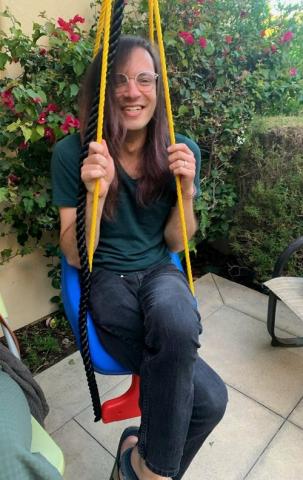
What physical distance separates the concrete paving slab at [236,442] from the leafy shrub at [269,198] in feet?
3.24

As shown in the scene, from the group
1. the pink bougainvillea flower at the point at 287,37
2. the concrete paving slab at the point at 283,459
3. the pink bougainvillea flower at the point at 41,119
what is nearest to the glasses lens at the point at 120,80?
the pink bougainvillea flower at the point at 41,119

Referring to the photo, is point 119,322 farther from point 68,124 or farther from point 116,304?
point 68,124

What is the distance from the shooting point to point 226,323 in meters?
2.18

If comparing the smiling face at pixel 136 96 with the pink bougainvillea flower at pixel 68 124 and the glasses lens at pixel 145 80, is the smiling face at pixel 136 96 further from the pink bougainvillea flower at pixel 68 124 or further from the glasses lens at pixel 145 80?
the pink bougainvillea flower at pixel 68 124

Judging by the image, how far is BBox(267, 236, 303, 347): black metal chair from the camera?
182 centimetres

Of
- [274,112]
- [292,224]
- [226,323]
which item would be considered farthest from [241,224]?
[274,112]

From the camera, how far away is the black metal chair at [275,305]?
5.97ft

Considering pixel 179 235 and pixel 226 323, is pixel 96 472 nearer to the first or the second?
pixel 179 235

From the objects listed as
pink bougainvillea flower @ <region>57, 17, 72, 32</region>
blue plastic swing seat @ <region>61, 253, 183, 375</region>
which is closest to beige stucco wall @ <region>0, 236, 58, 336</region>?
blue plastic swing seat @ <region>61, 253, 183, 375</region>

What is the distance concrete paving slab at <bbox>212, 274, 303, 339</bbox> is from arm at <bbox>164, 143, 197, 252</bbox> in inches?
44.7

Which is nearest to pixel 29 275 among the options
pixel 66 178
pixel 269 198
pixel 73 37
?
pixel 66 178

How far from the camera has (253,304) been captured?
7.75 feet

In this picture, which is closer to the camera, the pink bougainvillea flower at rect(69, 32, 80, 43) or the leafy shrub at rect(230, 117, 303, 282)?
the pink bougainvillea flower at rect(69, 32, 80, 43)

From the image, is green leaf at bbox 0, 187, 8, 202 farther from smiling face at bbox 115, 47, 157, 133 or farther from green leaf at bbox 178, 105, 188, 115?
green leaf at bbox 178, 105, 188, 115
